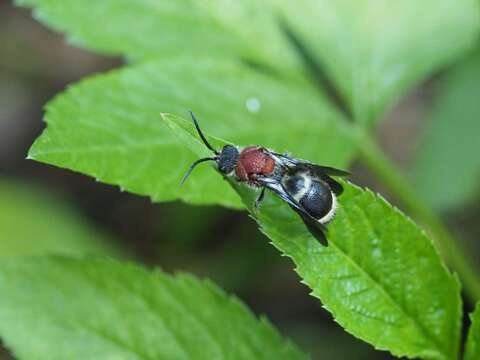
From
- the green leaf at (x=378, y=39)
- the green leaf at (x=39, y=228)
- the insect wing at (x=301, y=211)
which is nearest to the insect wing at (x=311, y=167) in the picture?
the insect wing at (x=301, y=211)

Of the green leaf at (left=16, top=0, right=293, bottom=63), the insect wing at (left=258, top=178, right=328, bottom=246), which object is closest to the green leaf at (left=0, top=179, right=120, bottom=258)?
the green leaf at (left=16, top=0, right=293, bottom=63)

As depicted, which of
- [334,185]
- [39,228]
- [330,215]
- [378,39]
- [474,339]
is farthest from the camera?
[39,228]

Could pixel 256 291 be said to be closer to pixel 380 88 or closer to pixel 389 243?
pixel 380 88

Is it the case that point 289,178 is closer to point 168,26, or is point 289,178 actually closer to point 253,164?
point 253,164

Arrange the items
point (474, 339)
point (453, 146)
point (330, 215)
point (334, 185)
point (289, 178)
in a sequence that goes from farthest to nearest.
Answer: point (453, 146) < point (289, 178) < point (334, 185) < point (330, 215) < point (474, 339)

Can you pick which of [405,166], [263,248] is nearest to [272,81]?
[263,248]

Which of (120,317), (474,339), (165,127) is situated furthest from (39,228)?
(474,339)

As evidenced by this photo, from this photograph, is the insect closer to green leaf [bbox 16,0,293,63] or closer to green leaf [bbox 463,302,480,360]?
green leaf [bbox 463,302,480,360]
